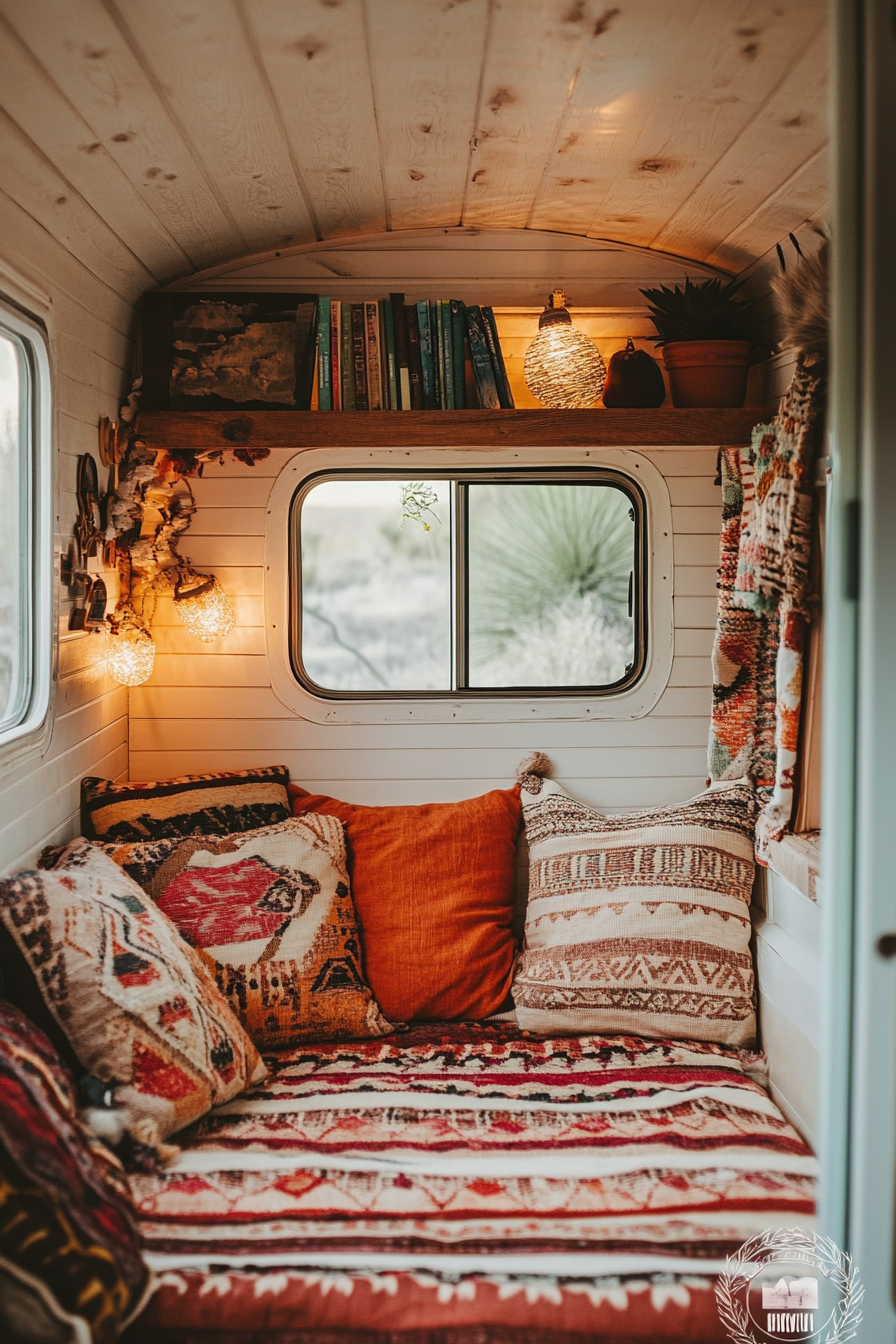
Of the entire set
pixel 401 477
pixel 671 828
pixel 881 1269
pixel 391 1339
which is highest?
pixel 401 477

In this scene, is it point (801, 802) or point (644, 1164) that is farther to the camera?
point (801, 802)

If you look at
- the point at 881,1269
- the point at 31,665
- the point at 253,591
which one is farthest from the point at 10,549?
the point at 881,1269

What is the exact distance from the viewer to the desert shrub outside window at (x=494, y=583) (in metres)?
2.90

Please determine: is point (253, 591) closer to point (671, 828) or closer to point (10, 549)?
point (10, 549)

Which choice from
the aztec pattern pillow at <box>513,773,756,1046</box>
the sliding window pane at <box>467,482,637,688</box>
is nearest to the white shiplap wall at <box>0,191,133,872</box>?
the sliding window pane at <box>467,482,637,688</box>

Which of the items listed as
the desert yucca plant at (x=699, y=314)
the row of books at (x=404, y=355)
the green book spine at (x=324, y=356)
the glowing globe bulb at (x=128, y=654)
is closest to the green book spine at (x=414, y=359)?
the row of books at (x=404, y=355)

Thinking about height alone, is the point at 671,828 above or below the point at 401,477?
below

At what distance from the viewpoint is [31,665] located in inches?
87.4

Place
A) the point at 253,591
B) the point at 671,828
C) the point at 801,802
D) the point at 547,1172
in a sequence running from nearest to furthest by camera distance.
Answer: the point at 547,1172
the point at 801,802
the point at 671,828
the point at 253,591

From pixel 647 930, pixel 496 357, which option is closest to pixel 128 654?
pixel 496 357

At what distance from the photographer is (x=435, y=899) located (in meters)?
2.58

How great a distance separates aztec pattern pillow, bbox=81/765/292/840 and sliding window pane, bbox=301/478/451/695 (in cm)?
37

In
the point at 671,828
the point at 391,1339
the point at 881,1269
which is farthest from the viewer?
the point at 671,828

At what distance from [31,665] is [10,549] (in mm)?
265
